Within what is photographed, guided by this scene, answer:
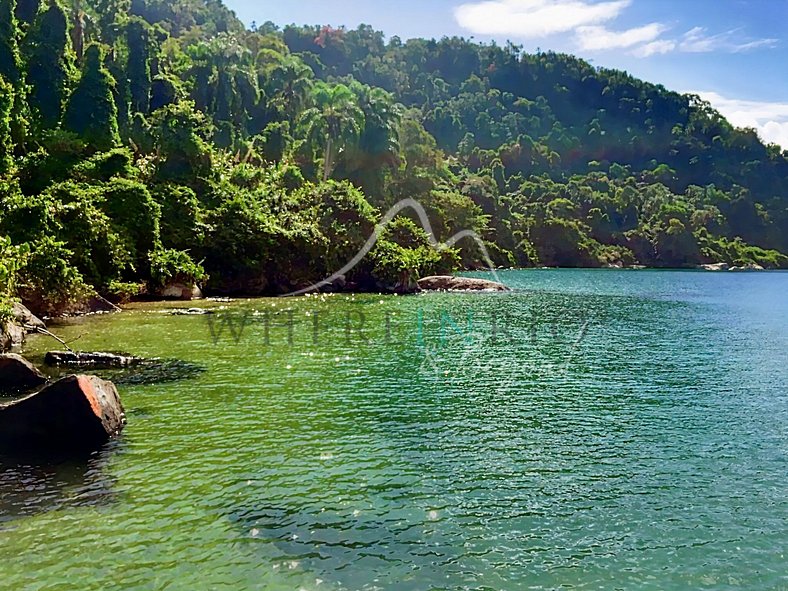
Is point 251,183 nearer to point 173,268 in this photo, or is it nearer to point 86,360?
point 173,268

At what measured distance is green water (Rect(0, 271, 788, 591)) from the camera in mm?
9250

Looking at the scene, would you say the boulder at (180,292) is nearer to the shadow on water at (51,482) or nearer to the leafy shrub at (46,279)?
the leafy shrub at (46,279)

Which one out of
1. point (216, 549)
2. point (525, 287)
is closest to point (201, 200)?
point (525, 287)

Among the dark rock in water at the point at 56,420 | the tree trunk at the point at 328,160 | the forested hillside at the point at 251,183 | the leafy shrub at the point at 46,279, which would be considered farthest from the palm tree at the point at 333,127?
the dark rock in water at the point at 56,420

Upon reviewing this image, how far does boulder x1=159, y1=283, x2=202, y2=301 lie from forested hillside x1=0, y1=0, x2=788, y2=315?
708mm

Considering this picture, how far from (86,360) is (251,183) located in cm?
4960

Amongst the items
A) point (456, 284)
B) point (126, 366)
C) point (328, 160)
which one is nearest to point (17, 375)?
point (126, 366)

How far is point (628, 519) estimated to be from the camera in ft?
36.1

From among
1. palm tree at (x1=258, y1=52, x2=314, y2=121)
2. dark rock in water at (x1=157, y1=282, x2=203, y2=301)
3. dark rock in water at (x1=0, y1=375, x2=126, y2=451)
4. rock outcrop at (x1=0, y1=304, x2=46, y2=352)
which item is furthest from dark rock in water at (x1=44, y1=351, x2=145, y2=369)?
palm tree at (x1=258, y1=52, x2=314, y2=121)

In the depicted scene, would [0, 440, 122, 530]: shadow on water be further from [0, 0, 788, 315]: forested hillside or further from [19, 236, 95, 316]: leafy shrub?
[19, 236, 95, 316]: leafy shrub

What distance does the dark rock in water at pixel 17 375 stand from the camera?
17891 mm

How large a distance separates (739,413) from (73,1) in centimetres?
8529

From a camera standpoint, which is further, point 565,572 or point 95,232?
point 95,232

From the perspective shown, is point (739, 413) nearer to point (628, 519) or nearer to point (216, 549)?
point (628, 519)
